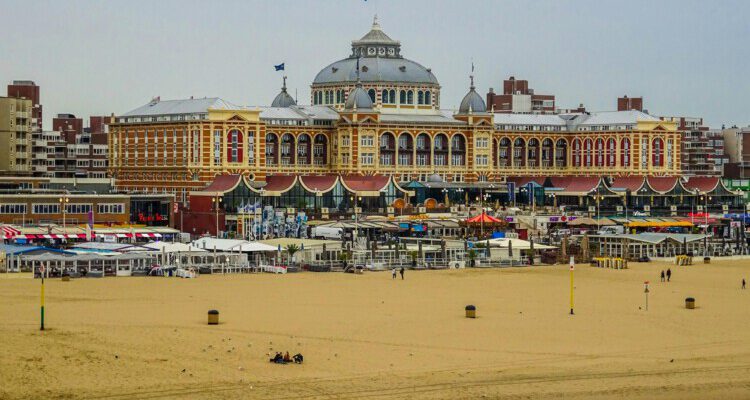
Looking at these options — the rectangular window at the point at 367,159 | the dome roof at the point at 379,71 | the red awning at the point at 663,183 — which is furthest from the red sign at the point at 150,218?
the red awning at the point at 663,183

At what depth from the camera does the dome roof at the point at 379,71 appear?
162875 mm

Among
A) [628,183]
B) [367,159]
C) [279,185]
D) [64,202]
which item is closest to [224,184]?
[279,185]

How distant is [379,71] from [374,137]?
10.0 m

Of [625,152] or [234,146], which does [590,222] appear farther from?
[625,152]

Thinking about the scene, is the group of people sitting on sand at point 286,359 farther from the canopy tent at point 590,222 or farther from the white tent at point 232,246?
the canopy tent at point 590,222

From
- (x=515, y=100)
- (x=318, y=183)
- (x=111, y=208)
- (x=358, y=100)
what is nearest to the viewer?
(x=111, y=208)

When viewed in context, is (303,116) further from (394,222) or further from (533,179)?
(394,222)

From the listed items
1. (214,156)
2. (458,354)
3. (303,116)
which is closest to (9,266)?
(458,354)

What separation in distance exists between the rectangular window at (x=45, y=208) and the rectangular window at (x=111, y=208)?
3.49m

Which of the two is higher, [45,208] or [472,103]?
[472,103]

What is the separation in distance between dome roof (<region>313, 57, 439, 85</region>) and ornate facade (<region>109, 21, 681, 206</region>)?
10 cm

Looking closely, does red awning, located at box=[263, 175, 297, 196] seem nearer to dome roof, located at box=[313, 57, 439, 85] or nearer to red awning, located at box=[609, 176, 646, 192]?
dome roof, located at box=[313, 57, 439, 85]

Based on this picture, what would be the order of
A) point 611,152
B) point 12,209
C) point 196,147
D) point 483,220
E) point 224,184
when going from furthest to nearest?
point 611,152 → point 196,147 → point 224,184 → point 483,220 → point 12,209

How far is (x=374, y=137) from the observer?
156 metres
